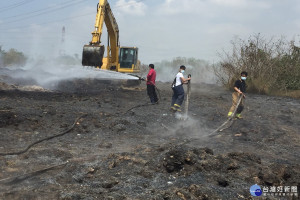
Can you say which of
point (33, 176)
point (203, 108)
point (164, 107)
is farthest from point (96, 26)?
point (33, 176)

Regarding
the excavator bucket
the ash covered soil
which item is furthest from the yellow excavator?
the ash covered soil

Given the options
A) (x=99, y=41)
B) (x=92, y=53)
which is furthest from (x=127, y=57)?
(x=92, y=53)

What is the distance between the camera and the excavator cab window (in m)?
18.0

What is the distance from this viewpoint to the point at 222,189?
394cm

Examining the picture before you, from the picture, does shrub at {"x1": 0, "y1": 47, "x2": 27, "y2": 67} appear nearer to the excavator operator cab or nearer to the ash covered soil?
the excavator operator cab

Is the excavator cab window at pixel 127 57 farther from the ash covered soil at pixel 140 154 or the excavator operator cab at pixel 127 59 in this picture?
the ash covered soil at pixel 140 154

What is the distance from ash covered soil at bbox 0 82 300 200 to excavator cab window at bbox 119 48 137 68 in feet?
26.5

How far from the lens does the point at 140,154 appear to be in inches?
207

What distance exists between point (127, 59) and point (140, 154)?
43.6ft

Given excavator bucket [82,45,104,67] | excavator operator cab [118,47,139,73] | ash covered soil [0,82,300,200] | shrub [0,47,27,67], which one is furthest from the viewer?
shrub [0,47,27,67]

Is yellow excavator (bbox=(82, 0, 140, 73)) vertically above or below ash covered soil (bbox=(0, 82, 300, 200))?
above

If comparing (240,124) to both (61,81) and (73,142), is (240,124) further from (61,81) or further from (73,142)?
(61,81)

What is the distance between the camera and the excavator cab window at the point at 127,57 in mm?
18016

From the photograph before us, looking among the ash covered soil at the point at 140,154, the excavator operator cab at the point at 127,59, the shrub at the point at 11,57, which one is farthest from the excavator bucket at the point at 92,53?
the shrub at the point at 11,57
